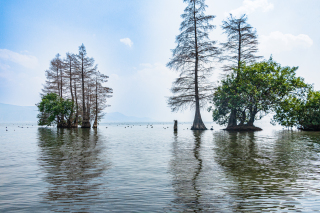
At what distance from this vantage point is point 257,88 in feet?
119

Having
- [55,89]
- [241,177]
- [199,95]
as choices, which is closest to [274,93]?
[199,95]

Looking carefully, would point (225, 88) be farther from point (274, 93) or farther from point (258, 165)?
point (258, 165)

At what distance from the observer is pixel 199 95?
4091 centimetres

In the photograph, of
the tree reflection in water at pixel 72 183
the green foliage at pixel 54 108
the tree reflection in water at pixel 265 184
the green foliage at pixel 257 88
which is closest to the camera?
the tree reflection in water at pixel 265 184

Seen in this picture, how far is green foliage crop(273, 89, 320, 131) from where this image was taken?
36688 millimetres

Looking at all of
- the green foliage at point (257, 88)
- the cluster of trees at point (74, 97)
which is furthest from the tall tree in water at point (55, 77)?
the green foliage at point (257, 88)

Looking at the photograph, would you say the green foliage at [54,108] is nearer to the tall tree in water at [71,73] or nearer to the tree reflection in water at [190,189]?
the tall tree in water at [71,73]

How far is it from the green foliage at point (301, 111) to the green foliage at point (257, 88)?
1.27 meters

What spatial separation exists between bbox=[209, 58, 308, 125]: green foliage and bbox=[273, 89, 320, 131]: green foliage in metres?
1.27

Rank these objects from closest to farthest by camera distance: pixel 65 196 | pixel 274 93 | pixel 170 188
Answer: pixel 65 196 < pixel 170 188 < pixel 274 93

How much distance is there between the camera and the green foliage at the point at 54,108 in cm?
5294

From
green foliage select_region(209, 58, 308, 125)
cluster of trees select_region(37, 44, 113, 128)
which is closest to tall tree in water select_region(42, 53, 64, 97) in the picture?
cluster of trees select_region(37, 44, 113, 128)

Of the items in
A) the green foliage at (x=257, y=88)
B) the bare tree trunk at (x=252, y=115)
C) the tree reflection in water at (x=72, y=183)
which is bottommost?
the tree reflection in water at (x=72, y=183)

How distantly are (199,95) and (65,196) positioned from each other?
3690 cm
